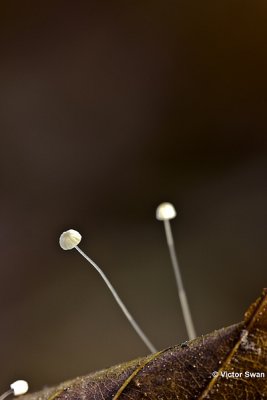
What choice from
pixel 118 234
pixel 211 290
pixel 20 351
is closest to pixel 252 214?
pixel 211 290

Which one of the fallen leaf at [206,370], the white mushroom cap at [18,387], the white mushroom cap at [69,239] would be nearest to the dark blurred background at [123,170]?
the white mushroom cap at [18,387]

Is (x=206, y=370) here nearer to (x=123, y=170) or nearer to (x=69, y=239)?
(x=69, y=239)

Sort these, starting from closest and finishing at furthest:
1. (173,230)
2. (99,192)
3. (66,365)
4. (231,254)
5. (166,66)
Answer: (66,365) → (231,254) → (173,230) → (99,192) → (166,66)

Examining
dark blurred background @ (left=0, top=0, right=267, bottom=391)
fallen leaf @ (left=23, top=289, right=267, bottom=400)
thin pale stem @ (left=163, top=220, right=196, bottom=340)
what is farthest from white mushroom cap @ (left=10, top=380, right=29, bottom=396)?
dark blurred background @ (left=0, top=0, right=267, bottom=391)

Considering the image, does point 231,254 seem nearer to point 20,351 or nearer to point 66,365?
point 66,365

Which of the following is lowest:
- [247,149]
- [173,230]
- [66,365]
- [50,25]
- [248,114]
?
[66,365]

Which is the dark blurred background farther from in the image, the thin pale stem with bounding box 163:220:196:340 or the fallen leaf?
the fallen leaf
